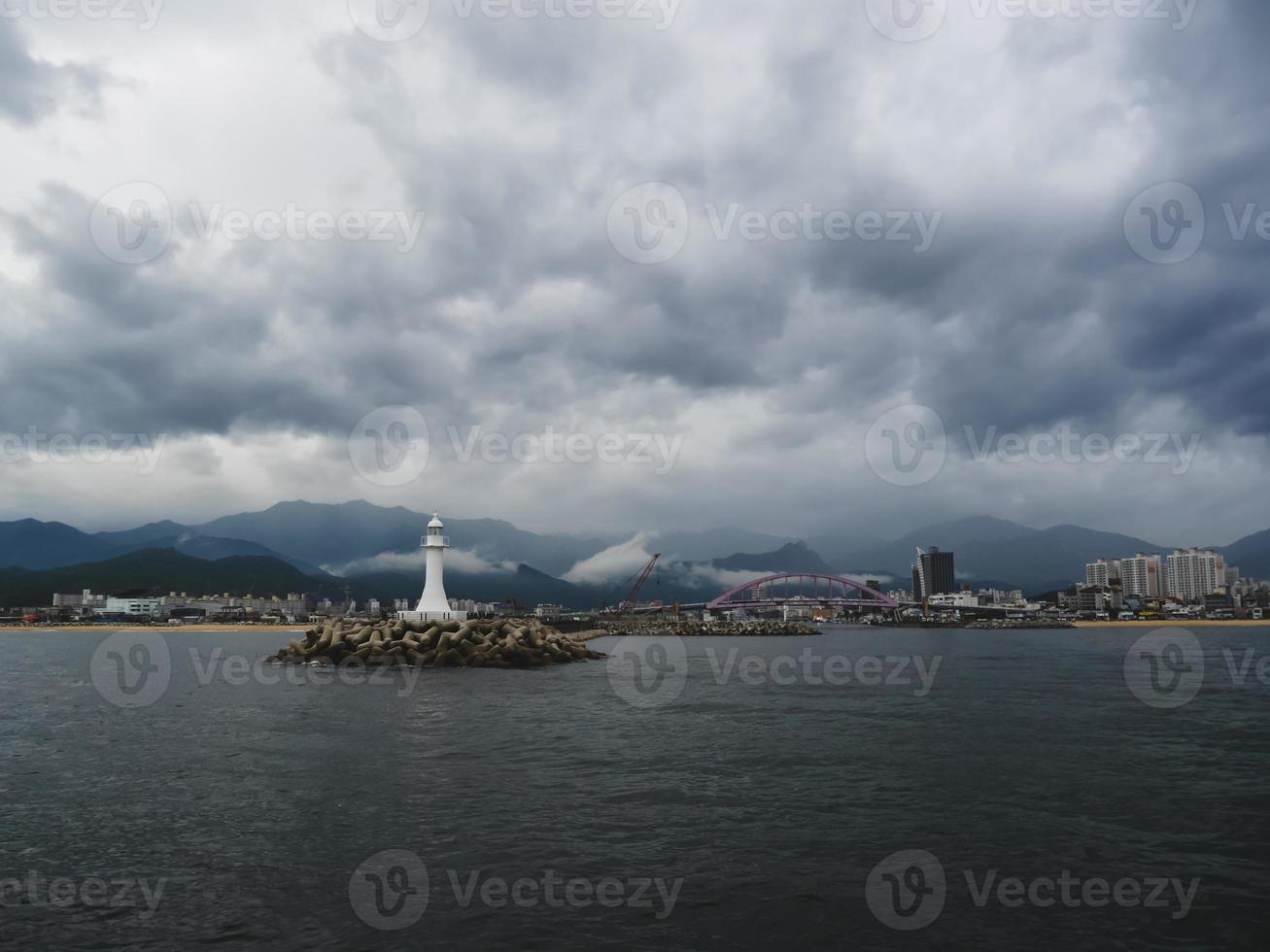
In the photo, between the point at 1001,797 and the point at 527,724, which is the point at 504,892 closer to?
the point at 1001,797

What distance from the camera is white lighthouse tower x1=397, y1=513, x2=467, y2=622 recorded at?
2104 inches

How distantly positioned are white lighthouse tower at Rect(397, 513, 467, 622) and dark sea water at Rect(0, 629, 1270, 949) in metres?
28.0

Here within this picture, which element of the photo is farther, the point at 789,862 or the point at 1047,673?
the point at 1047,673

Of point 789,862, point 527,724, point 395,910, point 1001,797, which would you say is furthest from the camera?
point 527,724

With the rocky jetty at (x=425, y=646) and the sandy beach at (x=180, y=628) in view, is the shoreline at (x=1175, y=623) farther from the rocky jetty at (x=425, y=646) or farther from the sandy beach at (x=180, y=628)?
the sandy beach at (x=180, y=628)

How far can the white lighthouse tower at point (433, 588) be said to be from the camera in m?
53.4

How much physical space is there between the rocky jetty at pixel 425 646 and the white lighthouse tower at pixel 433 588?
2.11m

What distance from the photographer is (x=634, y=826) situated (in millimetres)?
12383

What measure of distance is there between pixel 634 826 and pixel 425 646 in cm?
3791

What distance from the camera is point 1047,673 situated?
4231 cm

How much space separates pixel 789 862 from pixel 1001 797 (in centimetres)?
603

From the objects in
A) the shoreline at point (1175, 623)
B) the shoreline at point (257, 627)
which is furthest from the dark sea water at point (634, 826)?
the shoreline at point (1175, 623)

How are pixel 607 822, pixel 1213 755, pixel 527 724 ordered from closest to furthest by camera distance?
pixel 607 822 → pixel 1213 755 → pixel 527 724

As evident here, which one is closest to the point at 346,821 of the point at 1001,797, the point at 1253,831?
the point at 1001,797
